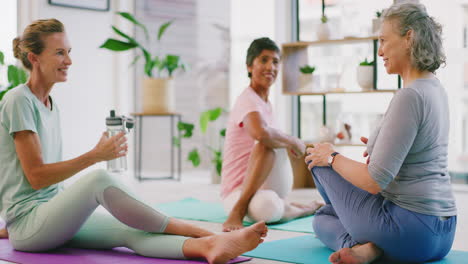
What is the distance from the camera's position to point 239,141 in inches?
126

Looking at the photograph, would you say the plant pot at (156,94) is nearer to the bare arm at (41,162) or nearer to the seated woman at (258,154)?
the seated woman at (258,154)

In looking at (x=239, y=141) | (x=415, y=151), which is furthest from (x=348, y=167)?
(x=239, y=141)

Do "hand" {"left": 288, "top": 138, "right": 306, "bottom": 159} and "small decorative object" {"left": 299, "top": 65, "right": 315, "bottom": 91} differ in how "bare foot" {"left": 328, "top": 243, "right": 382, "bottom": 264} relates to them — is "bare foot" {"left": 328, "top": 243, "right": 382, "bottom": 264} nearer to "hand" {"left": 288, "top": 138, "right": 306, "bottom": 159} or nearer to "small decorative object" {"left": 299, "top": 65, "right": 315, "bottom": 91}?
"hand" {"left": 288, "top": 138, "right": 306, "bottom": 159}

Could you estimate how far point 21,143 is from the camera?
7.09 ft

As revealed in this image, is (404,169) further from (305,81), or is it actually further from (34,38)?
(305,81)

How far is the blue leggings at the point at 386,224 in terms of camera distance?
2.02 meters

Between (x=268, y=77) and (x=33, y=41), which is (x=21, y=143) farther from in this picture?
(x=268, y=77)

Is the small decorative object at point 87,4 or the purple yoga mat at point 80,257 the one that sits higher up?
the small decorative object at point 87,4

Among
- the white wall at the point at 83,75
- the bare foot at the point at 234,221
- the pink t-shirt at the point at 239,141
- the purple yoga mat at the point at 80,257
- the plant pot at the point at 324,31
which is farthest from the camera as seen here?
the white wall at the point at 83,75

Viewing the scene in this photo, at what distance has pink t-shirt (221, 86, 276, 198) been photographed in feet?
10.3

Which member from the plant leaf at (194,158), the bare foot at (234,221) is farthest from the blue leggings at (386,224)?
the plant leaf at (194,158)

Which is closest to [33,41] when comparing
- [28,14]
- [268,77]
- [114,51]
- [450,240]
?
[268,77]

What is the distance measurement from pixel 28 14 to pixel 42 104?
305cm

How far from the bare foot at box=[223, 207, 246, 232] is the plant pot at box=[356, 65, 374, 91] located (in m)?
1.88
